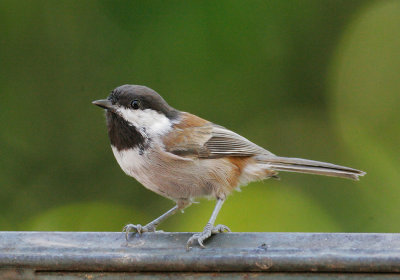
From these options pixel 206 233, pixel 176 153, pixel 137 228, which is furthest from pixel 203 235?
pixel 176 153

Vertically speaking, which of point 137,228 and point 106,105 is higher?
point 106,105

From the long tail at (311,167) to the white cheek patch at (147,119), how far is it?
581mm

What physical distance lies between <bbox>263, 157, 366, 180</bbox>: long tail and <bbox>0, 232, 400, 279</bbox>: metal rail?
3.85 feet

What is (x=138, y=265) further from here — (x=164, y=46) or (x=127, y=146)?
(x=164, y=46)

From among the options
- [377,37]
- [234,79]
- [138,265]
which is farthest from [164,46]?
[138,265]

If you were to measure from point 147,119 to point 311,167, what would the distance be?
0.82 m

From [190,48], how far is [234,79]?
291 millimetres

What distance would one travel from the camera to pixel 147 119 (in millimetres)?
3158

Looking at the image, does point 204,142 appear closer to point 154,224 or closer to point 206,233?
point 154,224

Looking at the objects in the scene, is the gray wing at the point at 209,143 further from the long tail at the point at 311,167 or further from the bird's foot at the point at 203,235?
the bird's foot at the point at 203,235

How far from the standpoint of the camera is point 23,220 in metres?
3.57

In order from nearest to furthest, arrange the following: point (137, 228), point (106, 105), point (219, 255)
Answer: point (219, 255) < point (137, 228) < point (106, 105)

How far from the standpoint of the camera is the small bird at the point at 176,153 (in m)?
3.09

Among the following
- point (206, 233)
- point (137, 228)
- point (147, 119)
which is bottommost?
point (137, 228)
